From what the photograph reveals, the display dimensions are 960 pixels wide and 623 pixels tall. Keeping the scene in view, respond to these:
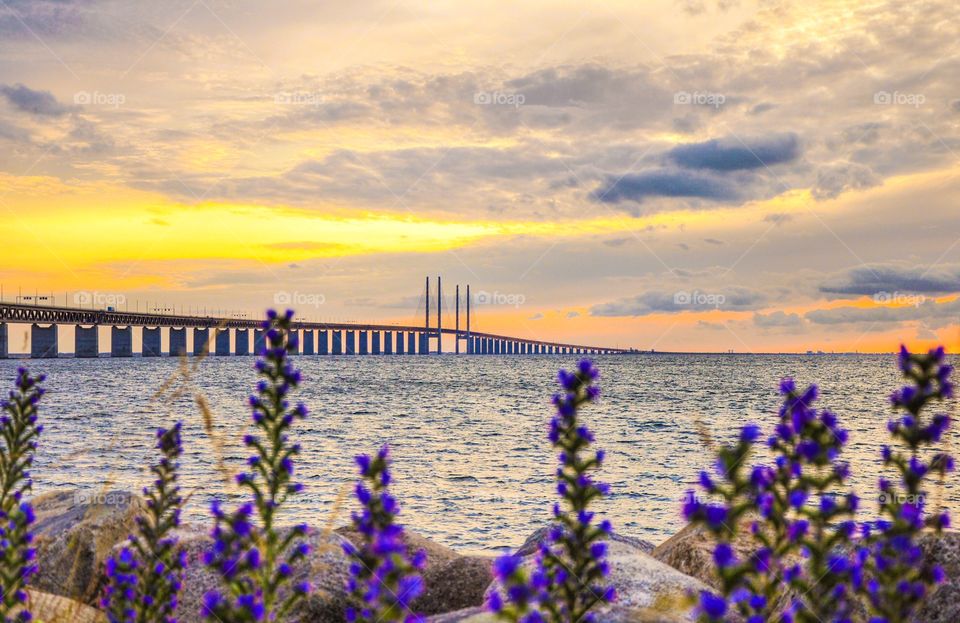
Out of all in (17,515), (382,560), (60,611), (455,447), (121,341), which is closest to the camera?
(382,560)

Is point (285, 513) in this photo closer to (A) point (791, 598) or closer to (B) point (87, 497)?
(B) point (87, 497)

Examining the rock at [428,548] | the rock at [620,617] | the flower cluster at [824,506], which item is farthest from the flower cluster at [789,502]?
the rock at [428,548]

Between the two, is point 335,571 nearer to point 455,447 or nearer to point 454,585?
point 454,585

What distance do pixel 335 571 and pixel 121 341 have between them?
636ft

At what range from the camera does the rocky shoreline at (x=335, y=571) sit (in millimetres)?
7359

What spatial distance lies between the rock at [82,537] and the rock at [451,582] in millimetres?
2894

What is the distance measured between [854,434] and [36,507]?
43.9m

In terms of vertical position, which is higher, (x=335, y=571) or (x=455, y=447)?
(x=335, y=571)

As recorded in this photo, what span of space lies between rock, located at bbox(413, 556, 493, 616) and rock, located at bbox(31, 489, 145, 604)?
11.1ft

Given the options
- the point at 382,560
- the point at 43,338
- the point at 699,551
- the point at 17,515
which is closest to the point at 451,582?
the point at 699,551

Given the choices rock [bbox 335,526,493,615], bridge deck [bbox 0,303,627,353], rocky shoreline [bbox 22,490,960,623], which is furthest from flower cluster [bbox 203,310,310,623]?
bridge deck [bbox 0,303,627,353]

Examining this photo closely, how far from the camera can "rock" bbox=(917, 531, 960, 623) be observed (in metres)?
8.23

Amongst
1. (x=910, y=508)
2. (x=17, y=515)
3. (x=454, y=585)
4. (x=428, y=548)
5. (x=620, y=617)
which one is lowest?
(x=454, y=585)

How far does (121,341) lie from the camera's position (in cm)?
18562
